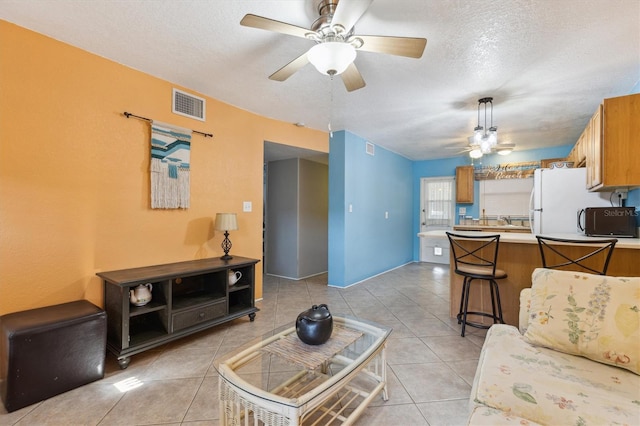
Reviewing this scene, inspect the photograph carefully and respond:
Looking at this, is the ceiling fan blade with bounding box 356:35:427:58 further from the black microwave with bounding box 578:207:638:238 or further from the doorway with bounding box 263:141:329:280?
the doorway with bounding box 263:141:329:280

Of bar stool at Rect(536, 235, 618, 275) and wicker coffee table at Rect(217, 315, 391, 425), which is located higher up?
bar stool at Rect(536, 235, 618, 275)

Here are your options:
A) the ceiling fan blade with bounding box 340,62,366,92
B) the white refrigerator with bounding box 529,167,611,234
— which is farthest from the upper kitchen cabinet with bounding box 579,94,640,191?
the ceiling fan blade with bounding box 340,62,366,92

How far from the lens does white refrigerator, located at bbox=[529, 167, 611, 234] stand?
10.8ft

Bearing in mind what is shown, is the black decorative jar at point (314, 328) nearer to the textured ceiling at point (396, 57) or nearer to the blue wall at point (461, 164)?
the textured ceiling at point (396, 57)

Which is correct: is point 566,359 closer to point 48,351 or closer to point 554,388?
point 554,388

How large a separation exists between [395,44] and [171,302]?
2.63 m

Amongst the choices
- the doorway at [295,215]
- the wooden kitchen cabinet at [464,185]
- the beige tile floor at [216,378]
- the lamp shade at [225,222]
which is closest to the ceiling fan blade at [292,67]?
the lamp shade at [225,222]

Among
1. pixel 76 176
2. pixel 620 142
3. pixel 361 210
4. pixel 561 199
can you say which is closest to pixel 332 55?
pixel 76 176

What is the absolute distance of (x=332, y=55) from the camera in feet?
5.21

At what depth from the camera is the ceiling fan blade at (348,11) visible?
1357 millimetres

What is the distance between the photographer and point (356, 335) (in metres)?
1.75

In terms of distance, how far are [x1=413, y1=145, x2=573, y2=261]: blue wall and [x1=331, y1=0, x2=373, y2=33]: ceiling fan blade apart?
18.7ft

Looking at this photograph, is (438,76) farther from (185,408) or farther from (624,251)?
(185,408)

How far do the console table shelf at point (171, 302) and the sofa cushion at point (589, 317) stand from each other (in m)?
2.51
